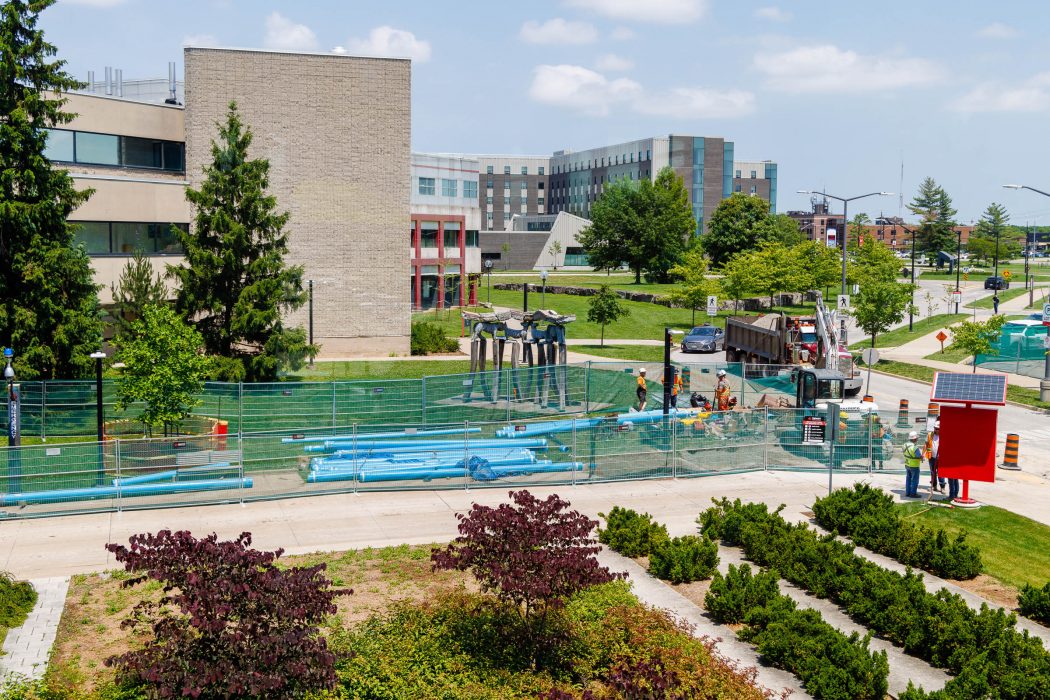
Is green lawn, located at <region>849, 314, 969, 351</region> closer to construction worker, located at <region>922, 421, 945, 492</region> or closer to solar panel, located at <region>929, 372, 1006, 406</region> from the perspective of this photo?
construction worker, located at <region>922, 421, 945, 492</region>

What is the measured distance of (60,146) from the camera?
40.4 m

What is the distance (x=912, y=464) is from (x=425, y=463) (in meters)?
10.8

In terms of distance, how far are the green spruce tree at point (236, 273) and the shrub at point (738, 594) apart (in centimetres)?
2340

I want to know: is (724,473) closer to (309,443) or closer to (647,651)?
(309,443)

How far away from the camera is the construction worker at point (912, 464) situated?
22734mm

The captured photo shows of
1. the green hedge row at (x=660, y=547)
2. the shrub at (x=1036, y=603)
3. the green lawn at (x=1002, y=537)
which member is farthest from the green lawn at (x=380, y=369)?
the shrub at (x=1036, y=603)

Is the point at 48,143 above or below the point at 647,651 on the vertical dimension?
above

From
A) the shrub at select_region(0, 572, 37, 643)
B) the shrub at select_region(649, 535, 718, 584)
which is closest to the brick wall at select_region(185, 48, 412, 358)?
the shrub at select_region(0, 572, 37, 643)

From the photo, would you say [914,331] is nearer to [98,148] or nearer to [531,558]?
[98,148]

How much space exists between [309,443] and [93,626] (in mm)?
11504

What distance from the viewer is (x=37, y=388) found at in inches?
1121

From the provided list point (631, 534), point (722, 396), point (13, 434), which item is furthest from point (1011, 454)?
point (13, 434)

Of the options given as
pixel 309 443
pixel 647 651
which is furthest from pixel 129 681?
pixel 309 443

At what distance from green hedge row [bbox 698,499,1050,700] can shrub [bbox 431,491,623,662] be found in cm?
403
